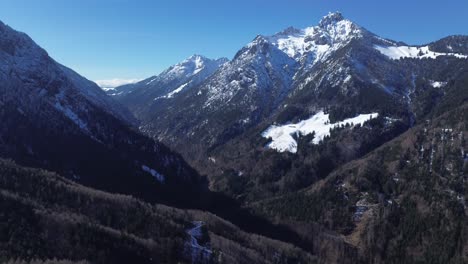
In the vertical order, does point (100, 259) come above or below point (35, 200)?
below

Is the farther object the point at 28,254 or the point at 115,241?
the point at 115,241

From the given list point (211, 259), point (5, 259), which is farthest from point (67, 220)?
point (211, 259)

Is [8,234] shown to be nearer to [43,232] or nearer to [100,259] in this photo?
[43,232]

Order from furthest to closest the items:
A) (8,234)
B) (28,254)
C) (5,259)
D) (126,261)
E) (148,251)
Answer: (148,251)
(126,261)
(8,234)
(28,254)
(5,259)

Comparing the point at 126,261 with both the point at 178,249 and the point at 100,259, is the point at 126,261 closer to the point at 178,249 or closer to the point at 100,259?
the point at 100,259

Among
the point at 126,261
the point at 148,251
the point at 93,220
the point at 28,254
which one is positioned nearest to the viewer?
the point at 28,254

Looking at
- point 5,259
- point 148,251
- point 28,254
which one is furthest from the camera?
point 148,251

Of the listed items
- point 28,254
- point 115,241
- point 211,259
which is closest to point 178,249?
point 211,259

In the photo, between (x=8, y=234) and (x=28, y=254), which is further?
(x=8, y=234)

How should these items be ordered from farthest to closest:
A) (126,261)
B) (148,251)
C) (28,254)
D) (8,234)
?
1. (148,251)
2. (126,261)
3. (8,234)
4. (28,254)
